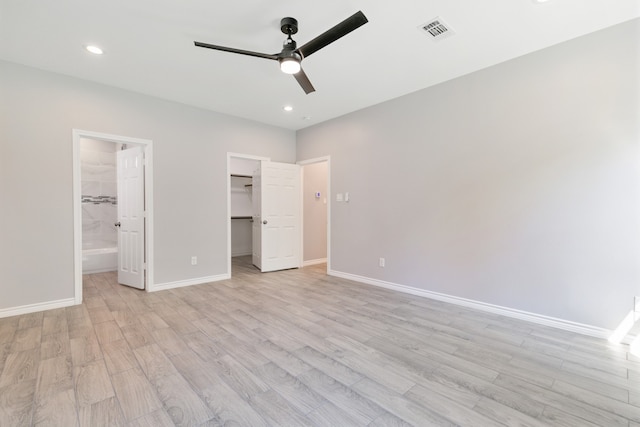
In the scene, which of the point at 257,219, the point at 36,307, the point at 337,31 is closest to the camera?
the point at 337,31

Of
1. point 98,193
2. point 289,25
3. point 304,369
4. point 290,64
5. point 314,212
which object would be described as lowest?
point 304,369

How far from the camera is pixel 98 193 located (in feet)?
18.7

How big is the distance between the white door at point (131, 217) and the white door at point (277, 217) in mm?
1936

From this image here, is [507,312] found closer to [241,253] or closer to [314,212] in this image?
[314,212]

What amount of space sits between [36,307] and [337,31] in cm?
445

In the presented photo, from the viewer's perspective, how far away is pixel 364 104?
4277 millimetres

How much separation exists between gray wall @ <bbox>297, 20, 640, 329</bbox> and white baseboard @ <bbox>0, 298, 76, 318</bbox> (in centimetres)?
419

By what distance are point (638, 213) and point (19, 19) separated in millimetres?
5740

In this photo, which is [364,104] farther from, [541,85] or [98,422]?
[98,422]

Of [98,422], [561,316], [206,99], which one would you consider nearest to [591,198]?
[561,316]

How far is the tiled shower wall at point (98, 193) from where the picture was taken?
554 cm

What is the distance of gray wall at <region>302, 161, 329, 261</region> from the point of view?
227 inches

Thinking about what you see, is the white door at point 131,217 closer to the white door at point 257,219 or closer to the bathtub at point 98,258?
the bathtub at point 98,258

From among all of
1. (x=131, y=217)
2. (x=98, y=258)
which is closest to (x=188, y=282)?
(x=131, y=217)
